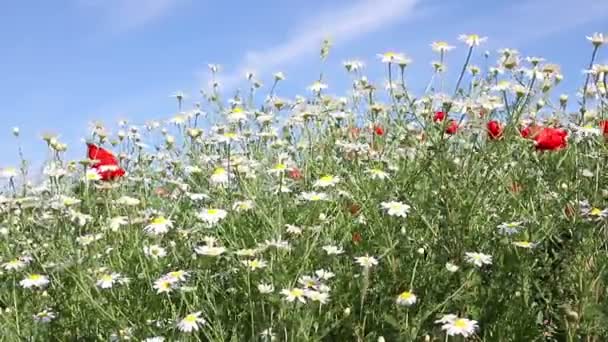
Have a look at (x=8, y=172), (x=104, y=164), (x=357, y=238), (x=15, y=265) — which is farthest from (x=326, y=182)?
(x=8, y=172)

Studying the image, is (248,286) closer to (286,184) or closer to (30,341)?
Answer: (30,341)

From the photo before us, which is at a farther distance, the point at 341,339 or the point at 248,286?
the point at 341,339

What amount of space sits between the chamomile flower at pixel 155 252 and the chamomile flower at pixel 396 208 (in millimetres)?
720

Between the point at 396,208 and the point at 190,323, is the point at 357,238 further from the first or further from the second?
the point at 190,323

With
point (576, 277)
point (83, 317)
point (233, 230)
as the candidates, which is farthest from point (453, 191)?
point (83, 317)

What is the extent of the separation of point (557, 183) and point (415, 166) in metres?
0.67

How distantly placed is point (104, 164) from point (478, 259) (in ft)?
5.11

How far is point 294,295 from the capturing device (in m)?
2.37

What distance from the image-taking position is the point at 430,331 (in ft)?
8.54

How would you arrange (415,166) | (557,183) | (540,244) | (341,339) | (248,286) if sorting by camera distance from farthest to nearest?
1. (557,183)
2. (415,166)
3. (540,244)
4. (341,339)
5. (248,286)

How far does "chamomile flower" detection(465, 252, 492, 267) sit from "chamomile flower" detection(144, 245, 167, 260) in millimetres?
945

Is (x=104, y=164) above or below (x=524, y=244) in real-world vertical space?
above

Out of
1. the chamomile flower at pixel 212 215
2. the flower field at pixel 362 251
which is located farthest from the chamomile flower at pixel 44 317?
the chamomile flower at pixel 212 215

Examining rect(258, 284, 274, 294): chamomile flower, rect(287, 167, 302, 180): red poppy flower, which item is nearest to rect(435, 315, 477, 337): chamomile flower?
rect(258, 284, 274, 294): chamomile flower
